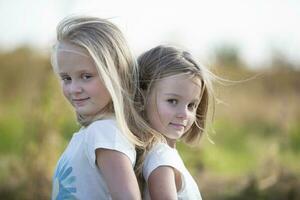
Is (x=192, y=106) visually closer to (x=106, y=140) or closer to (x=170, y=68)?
(x=170, y=68)

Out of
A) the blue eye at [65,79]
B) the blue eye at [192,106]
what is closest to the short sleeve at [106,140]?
the blue eye at [65,79]

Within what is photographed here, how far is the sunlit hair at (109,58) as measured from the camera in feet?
9.78

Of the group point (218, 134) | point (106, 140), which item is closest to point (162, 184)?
point (106, 140)

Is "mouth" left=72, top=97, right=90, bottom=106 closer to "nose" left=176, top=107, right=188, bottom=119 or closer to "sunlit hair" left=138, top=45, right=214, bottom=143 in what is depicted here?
"sunlit hair" left=138, top=45, right=214, bottom=143

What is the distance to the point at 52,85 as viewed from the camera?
593 cm

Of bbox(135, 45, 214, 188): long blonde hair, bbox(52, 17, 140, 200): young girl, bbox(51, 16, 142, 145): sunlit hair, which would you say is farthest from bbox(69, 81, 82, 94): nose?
bbox(135, 45, 214, 188): long blonde hair

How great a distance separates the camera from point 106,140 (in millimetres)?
2934

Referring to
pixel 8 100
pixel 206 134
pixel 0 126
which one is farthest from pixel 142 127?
pixel 8 100

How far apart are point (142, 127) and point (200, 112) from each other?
0.38m

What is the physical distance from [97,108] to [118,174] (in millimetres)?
316

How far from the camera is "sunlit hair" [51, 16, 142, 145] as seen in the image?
117 inches

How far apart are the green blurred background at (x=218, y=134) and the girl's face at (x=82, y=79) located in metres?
1.08

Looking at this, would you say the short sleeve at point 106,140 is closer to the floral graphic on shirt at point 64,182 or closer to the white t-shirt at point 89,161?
the white t-shirt at point 89,161

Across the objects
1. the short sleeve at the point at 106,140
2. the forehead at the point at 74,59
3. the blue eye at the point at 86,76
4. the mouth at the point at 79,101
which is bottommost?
the short sleeve at the point at 106,140
